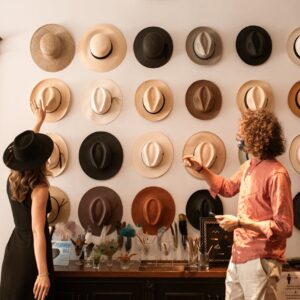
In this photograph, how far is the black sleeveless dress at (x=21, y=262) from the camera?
206 cm

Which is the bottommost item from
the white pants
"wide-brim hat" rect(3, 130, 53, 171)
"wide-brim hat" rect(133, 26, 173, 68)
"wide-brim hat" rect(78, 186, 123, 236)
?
the white pants

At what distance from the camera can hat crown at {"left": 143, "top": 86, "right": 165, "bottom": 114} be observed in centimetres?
297

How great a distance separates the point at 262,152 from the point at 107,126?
1432 mm

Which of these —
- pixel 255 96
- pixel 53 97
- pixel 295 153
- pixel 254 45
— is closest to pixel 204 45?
pixel 254 45

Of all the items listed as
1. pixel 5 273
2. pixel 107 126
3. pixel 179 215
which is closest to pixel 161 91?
pixel 107 126

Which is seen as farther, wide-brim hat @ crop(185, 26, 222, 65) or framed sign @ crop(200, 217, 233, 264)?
wide-brim hat @ crop(185, 26, 222, 65)

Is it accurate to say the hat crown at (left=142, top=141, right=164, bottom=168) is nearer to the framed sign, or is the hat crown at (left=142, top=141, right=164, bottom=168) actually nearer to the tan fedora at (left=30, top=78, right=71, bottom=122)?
the framed sign

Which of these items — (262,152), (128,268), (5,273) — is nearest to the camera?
(262,152)

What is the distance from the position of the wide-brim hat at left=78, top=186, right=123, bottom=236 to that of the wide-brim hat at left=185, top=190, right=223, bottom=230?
534 mm

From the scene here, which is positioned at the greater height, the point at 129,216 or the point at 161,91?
the point at 161,91

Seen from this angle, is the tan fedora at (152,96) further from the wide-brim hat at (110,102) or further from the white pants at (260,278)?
the white pants at (260,278)

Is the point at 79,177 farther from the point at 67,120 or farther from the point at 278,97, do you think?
the point at 278,97

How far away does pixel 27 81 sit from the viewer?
3.11 m

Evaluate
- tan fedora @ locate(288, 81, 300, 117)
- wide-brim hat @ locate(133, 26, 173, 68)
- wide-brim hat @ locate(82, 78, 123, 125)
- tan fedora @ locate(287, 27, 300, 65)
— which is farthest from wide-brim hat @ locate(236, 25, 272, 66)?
wide-brim hat @ locate(82, 78, 123, 125)
